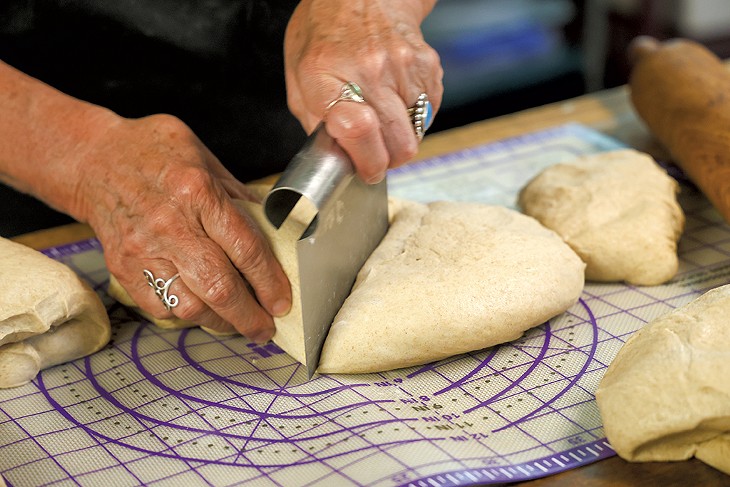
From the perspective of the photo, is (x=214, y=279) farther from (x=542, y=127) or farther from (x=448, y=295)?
(x=542, y=127)

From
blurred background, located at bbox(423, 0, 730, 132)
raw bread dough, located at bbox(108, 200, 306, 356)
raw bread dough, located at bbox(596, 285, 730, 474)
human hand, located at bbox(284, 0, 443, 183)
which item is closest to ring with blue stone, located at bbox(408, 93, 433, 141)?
human hand, located at bbox(284, 0, 443, 183)

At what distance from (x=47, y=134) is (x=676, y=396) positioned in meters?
1.08

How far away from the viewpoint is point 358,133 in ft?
4.13

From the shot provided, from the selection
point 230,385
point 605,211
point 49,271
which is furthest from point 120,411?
point 605,211

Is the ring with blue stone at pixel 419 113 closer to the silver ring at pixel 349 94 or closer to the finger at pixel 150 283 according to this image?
the silver ring at pixel 349 94

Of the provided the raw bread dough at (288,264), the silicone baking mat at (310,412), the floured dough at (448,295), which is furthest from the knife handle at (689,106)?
the raw bread dough at (288,264)

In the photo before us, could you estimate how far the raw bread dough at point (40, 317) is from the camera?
4.34 ft

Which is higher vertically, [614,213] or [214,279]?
[214,279]

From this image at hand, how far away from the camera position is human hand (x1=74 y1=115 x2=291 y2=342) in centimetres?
134

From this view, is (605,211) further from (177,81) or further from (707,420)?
(177,81)

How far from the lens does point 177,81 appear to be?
1.83 m

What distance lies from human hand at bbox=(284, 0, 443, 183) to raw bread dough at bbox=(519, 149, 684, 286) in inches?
14.7

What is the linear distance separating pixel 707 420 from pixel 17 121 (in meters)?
1.19

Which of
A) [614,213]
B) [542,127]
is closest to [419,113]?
[614,213]
